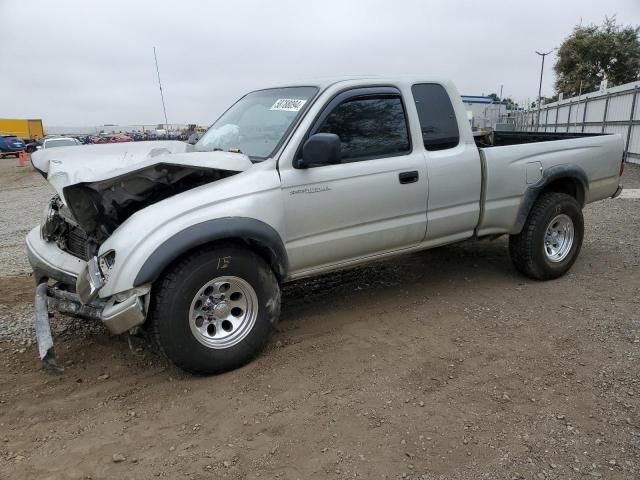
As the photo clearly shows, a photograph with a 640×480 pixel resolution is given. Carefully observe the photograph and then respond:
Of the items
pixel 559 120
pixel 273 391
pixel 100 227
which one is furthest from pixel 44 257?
pixel 559 120

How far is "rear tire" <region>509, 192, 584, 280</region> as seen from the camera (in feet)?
16.0

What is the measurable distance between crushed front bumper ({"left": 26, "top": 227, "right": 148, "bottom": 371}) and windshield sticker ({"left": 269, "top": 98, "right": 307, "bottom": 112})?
1.75 m

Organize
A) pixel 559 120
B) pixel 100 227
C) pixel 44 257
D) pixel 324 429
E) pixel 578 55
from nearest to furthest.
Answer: pixel 324 429 < pixel 100 227 < pixel 44 257 < pixel 559 120 < pixel 578 55

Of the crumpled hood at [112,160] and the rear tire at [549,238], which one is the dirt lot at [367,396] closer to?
the rear tire at [549,238]

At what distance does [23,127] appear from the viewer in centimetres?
5044

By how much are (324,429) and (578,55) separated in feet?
149

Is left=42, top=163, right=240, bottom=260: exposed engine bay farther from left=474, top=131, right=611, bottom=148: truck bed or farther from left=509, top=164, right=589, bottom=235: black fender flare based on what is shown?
left=474, top=131, right=611, bottom=148: truck bed

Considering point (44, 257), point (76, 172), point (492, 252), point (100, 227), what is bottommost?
point (492, 252)

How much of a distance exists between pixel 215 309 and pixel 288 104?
1.68 metres

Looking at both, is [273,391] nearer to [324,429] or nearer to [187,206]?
[324,429]

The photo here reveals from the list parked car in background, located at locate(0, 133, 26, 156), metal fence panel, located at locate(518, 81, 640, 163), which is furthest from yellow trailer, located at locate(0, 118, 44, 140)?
metal fence panel, located at locate(518, 81, 640, 163)

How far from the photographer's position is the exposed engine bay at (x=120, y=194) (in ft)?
10.4

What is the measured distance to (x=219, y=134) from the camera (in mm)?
4391

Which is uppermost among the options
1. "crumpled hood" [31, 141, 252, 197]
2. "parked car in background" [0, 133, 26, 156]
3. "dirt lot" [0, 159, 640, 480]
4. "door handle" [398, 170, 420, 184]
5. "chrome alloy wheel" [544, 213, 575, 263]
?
"crumpled hood" [31, 141, 252, 197]
